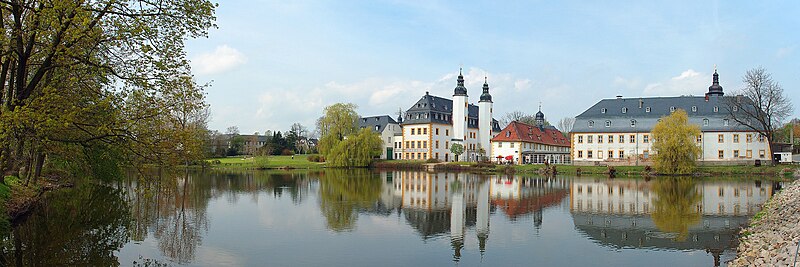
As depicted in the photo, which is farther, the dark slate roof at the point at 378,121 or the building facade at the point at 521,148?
the dark slate roof at the point at 378,121

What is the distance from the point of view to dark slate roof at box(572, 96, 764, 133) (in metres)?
56.5

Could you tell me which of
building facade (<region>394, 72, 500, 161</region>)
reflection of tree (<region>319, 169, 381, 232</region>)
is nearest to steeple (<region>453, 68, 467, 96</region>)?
building facade (<region>394, 72, 500, 161</region>)

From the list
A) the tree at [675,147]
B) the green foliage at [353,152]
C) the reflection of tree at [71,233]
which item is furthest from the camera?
the green foliage at [353,152]

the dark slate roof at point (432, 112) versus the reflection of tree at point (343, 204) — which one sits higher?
the dark slate roof at point (432, 112)

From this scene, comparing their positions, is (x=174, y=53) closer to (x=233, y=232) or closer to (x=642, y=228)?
(x=233, y=232)

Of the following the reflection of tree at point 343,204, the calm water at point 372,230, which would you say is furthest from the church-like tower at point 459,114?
the calm water at point 372,230

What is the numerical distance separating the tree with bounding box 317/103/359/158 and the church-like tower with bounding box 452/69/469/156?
12892mm

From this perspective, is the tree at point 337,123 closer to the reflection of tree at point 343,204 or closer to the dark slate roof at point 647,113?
the dark slate roof at point 647,113

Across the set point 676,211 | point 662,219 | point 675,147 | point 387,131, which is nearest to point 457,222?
point 662,219

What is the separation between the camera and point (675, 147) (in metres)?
46.6

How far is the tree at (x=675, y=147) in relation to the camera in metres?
46.7

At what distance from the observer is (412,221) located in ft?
59.7

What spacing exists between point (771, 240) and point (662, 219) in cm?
644

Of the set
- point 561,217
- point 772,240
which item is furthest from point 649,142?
point 772,240
